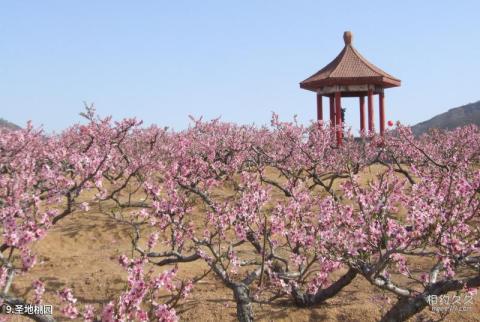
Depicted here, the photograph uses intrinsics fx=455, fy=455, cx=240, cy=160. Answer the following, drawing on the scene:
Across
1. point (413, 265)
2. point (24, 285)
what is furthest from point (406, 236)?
point (24, 285)

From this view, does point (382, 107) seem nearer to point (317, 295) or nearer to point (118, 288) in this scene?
point (317, 295)

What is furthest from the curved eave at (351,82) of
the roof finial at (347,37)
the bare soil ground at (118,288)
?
the bare soil ground at (118,288)

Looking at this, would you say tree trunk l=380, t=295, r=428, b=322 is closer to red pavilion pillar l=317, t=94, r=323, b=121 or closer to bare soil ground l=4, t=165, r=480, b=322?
bare soil ground l=4, t=165, r=480, b=322

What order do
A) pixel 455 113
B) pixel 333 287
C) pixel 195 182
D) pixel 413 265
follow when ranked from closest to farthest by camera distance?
pixel 333 287
pixel 413 265
pixel 195 182
pixel 455 113

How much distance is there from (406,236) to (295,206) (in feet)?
6.40

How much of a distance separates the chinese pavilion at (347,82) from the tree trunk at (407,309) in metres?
18.3

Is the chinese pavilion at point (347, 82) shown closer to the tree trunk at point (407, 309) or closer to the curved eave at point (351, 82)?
the curved eave at point (351, 82)

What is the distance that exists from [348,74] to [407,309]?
20.4 meters

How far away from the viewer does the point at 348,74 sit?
24.0 metres

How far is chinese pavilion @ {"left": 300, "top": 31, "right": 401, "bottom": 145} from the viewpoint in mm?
23844

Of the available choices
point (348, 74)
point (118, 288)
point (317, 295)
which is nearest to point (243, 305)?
point (317, 295)

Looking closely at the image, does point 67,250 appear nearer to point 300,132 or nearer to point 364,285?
point 364,285

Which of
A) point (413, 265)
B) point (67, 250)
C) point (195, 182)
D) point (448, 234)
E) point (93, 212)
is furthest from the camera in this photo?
point (93, 212)

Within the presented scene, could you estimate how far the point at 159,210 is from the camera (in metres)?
6.55
